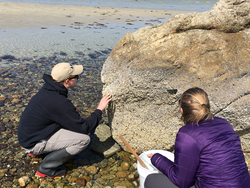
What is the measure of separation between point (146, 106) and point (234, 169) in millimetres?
1995

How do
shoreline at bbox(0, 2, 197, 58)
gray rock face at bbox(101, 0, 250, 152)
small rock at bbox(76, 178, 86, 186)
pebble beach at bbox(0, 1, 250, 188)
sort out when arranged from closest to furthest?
gray rock face at bbox(101, 0, 250, 152) < small rock at bbox(76, 178, 86, 186) < pebble beach at bbox(0, 1, 250, 188) < shoreline at bbox(0, 2, 197, 58)

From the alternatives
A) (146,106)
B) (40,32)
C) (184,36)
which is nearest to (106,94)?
(146,106)

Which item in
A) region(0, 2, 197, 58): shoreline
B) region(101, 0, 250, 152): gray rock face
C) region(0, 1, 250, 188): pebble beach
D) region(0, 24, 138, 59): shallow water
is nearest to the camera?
region(101, 0, 250, 152): gray rock face

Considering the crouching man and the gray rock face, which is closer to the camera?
the crouching man

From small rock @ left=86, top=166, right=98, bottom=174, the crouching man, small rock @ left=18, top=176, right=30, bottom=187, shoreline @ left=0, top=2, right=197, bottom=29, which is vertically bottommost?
small rock @ left=86, top=166, right=98, bottom=174

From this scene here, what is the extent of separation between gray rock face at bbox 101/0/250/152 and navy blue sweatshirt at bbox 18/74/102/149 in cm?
95

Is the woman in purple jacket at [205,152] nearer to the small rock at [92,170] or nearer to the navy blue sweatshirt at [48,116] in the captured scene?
the navy blue sweatshirt at [48,116]

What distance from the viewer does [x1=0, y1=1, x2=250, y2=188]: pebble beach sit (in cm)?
Result: 374

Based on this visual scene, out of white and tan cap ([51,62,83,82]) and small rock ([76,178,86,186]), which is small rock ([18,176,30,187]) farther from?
white and tan cap ([51,62,83,82])

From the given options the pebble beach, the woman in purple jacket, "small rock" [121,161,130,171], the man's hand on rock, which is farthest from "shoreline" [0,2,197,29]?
the woman in purple jacket

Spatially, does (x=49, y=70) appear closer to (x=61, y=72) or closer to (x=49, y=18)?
(x=61, y=72)

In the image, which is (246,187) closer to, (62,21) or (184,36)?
(184,36)

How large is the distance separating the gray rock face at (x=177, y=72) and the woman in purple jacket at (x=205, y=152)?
1.28m

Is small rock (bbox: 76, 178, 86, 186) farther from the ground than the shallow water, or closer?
closer
